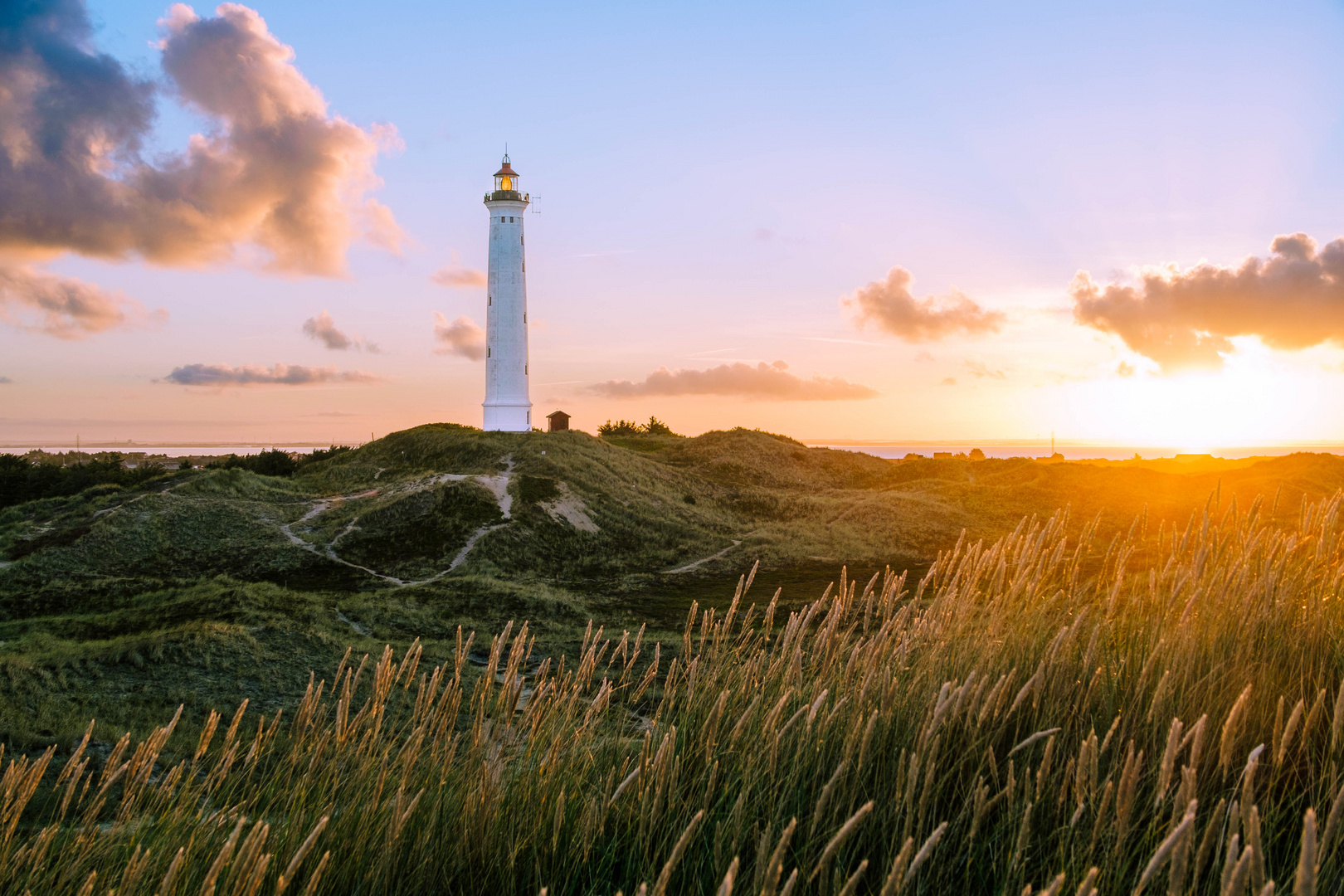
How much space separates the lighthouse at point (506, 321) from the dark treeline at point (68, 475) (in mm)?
10010

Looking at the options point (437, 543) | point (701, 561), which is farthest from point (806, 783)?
point (437, 543)

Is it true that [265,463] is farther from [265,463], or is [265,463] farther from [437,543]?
[437,543]

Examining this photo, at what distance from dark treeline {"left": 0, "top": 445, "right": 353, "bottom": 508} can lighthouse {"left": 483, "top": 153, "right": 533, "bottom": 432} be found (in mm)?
10010

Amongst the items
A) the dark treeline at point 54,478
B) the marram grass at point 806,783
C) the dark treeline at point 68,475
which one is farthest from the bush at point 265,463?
the marram grass at point 806,783

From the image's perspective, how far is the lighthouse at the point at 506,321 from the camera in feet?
127

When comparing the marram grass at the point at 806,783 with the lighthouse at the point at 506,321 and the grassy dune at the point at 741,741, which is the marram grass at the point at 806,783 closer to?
the grassy dune at the point at 741,741

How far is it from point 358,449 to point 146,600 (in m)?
19.0

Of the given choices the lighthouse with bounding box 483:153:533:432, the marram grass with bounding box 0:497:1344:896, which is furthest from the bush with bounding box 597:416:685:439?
the marram grass with bounding box 0:497:1344:896

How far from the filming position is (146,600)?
47.6 ft

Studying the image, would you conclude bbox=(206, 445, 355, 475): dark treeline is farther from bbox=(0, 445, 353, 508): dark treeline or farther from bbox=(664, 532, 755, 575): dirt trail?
bbox=(664, 532, 755, 575): dirt trail

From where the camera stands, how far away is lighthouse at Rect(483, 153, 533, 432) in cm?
3862

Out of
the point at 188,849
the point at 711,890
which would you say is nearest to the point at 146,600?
the point at 188,849

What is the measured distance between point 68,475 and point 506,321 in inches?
691

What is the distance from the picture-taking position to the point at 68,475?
2725 centimetres
